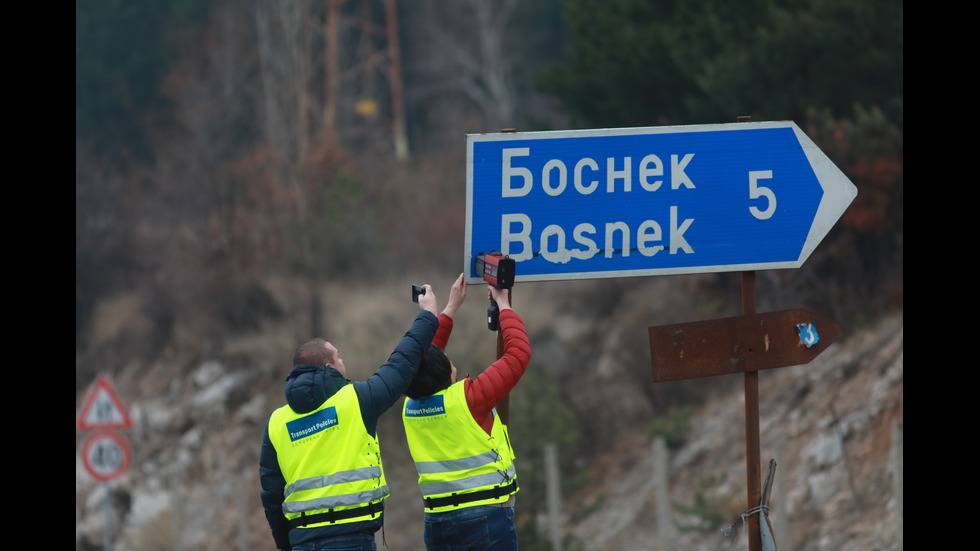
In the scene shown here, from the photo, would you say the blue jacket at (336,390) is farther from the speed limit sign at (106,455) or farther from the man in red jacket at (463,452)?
the speed limit sign at (106,455)

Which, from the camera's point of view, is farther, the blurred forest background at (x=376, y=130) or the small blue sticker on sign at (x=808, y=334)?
the blurred forest background at (x=376, y=130)

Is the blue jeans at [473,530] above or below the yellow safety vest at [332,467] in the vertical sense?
below

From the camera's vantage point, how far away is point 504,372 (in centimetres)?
456

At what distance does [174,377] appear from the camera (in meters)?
20.5

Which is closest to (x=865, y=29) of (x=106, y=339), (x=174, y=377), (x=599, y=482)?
(x=599, y=482)

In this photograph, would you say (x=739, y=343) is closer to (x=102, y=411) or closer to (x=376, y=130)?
(x=102, y=411)

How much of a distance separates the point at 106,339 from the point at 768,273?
1465cm

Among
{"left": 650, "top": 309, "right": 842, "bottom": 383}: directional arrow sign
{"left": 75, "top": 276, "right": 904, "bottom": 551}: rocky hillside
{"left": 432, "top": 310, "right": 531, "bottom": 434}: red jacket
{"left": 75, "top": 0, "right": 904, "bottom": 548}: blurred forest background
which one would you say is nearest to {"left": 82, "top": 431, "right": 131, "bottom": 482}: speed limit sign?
{"left": 75, "top": 276, "right": 904, "bottom": 551}: rocky hillside

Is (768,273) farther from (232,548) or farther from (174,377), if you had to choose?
(174,377)

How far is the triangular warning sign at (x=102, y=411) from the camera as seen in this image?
12.4 m

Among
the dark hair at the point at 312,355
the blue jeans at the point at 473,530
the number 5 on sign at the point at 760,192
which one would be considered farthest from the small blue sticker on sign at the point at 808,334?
the dark hair at the point at 312,355

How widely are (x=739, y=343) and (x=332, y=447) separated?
1.79 m

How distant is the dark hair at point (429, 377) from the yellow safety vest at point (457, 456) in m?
0.03

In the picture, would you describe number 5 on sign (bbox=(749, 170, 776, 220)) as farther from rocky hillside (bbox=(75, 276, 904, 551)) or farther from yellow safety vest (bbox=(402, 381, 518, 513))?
rocky hillside (bbox=(75, 276, 904, 551))
